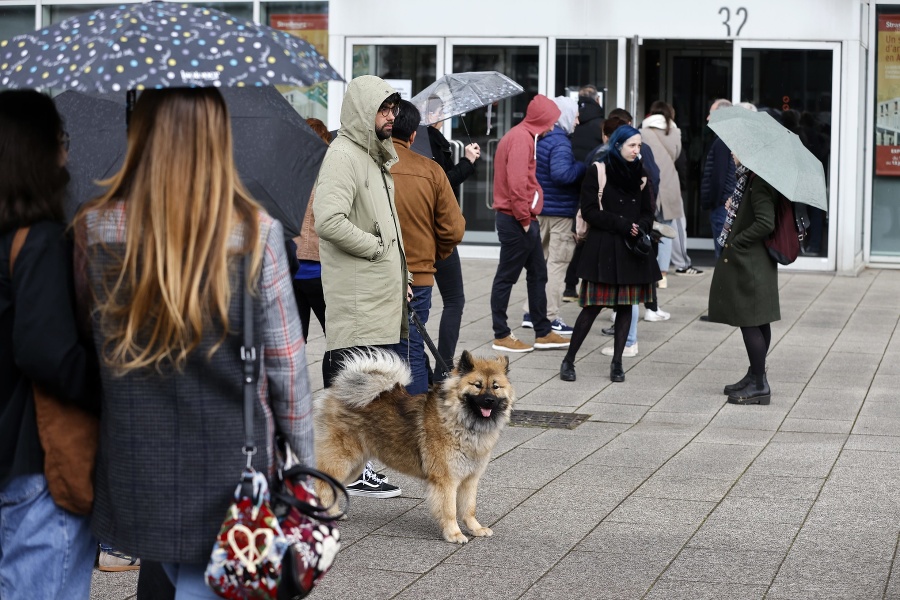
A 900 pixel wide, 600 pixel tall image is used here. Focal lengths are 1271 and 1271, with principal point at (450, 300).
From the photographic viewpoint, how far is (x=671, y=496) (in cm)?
648

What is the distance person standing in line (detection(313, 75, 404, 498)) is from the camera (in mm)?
6043

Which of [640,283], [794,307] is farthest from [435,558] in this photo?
[794,307]

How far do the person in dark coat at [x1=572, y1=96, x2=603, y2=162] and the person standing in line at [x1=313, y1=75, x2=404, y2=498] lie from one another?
21.4 feet

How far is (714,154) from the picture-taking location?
13359mm

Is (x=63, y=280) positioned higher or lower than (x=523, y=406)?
higher

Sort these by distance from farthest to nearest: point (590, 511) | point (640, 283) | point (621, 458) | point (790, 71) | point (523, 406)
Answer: point (790, 71)
point (640, 283)
point (523, 406)
point (621, 458)
point (590, 511)

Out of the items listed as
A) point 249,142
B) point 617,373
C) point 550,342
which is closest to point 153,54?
point 249,142

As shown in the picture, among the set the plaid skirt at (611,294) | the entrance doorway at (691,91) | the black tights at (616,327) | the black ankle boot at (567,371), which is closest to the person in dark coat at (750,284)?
the plaid skirt at (611,294)

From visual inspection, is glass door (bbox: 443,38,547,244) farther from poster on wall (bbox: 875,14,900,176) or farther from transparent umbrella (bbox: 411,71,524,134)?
transparent umbrella (bbox: 411,71,524,134)

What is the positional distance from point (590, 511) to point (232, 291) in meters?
3.77

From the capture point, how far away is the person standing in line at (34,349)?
281cm

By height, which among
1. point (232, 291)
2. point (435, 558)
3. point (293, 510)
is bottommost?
point (435, 558)

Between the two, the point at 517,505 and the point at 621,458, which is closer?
the point at 517,505

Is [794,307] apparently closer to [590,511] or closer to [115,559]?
[590,511]
